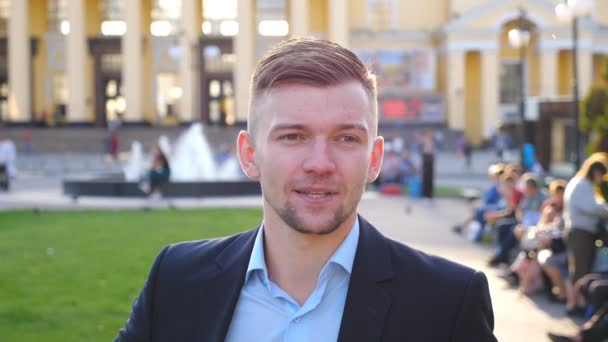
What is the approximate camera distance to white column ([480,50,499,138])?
66.6 m

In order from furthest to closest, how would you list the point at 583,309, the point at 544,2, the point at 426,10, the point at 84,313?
the point at 426,10, the point at 544,2, the point at 583,309, the point at 84,313

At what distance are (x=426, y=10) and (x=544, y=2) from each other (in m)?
9.44

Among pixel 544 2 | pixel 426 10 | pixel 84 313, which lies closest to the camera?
pixel 84 313

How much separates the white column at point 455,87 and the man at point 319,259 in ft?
210

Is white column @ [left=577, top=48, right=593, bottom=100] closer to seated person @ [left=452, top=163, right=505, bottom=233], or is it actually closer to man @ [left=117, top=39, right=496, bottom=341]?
seated person @ [left=452, top=163, right=505, bottom=233]

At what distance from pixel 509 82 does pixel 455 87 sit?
5.30 meters

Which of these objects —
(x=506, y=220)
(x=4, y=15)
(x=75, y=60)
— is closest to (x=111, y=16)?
(x=75, y=60)

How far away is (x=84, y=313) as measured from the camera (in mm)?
9672

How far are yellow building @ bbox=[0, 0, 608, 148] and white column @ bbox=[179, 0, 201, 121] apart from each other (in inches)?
3.7

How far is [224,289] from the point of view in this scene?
2.68 m

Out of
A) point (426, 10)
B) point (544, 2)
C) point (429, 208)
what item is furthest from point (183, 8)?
point (429, 208)

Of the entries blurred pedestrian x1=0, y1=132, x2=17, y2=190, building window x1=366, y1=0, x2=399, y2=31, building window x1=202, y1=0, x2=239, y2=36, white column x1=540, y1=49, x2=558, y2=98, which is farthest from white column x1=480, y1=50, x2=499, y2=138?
blurred pedestrian x1=0, y1=132, x2=17, y2=190

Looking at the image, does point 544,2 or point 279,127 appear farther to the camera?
point 544,2

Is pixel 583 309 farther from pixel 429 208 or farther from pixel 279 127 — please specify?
pixel 429 208
